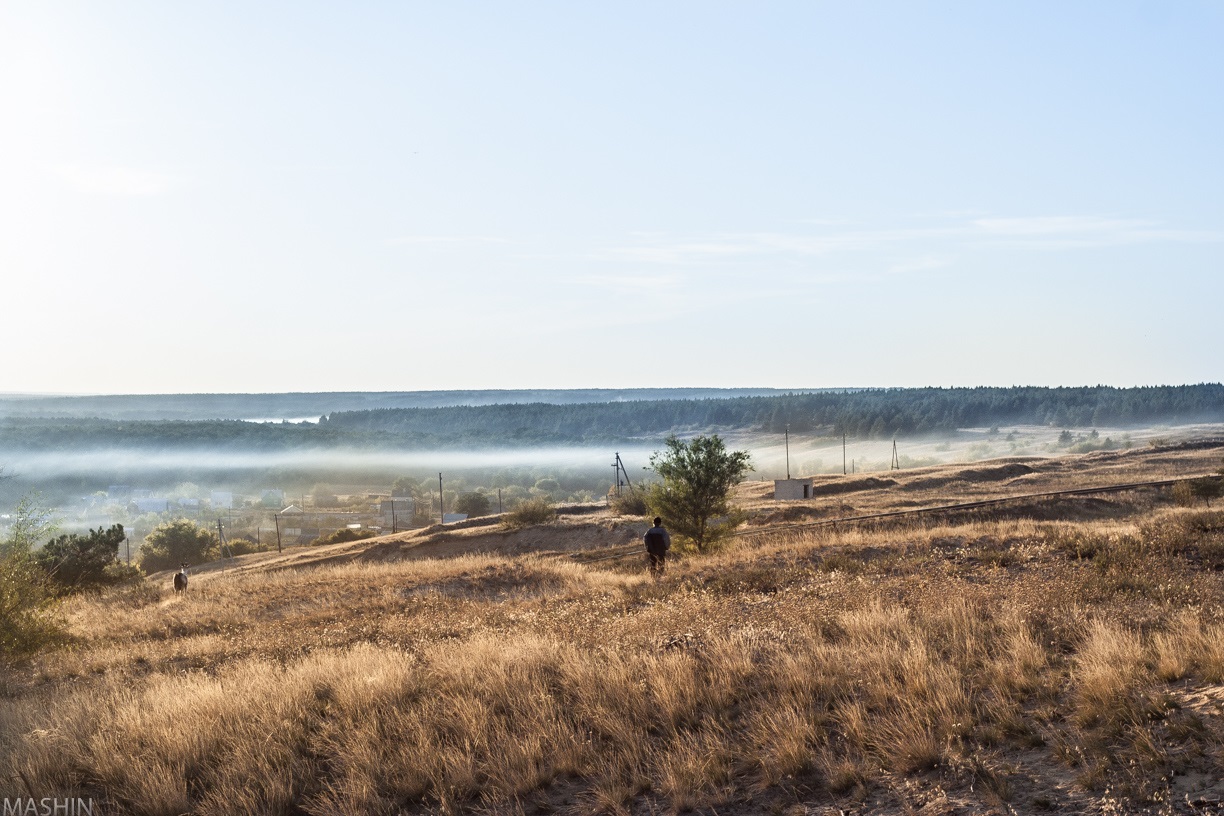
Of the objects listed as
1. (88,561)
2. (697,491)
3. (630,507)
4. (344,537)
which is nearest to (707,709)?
(697,491)

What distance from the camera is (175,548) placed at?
278 feet

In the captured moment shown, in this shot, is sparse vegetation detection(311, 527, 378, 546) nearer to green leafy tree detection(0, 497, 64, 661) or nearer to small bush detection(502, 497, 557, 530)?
small bush detection(502, 497, 557, 530)

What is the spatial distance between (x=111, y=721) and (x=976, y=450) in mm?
197565

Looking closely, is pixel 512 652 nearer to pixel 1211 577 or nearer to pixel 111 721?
pixel 111 721

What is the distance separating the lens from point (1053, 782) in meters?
5.99

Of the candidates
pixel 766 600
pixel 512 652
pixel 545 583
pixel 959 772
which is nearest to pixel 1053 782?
pixel 959 772

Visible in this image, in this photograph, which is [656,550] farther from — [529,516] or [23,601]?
[529,516]

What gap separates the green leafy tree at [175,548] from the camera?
3302 inches

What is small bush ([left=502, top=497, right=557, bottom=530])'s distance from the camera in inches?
2260

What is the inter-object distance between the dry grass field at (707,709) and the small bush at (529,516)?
138 feet

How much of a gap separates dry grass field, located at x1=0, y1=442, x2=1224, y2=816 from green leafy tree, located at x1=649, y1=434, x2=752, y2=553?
19.8 meters

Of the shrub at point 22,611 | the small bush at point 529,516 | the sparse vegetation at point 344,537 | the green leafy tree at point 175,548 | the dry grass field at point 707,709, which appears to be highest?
the dry grass field at point 707,709

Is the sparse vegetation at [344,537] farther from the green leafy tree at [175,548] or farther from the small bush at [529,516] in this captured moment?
the small bush at [529,516]

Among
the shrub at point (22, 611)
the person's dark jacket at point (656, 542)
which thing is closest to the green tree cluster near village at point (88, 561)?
the shrub at point (22, 611)
